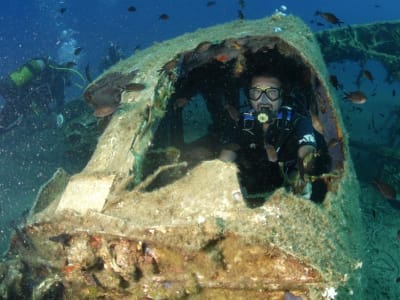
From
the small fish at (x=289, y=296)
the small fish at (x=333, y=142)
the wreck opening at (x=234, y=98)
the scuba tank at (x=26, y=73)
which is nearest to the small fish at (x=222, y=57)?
the wreck opening at (x=234, y=98)

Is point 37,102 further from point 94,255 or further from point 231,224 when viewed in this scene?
point 231,224

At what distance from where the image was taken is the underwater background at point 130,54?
23.6ft

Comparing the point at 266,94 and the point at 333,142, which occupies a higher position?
the point at 266,94

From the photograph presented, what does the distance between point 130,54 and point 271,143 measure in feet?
126

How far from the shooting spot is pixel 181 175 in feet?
11.1

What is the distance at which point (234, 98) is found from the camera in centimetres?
809

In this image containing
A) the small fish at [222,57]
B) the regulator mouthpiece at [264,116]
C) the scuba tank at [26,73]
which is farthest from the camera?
the scuba tank at [26,73]

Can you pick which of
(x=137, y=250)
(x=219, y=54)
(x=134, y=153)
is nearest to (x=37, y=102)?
(x=219, y=54)

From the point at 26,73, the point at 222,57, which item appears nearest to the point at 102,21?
the point at 26,73

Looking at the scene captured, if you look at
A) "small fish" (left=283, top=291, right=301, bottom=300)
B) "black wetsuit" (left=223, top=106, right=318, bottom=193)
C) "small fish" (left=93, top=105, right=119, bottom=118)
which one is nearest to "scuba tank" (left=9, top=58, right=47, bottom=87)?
"small fish" (left=93, top=105, right=119, bottom=118)

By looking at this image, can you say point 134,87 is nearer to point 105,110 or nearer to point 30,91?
point 105,110

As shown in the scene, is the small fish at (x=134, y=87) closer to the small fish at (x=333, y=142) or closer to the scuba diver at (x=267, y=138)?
the scuba diver at (x=267, y=138)

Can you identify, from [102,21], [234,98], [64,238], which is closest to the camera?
[64,238]

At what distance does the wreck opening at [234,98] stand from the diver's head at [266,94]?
0.40 metres
